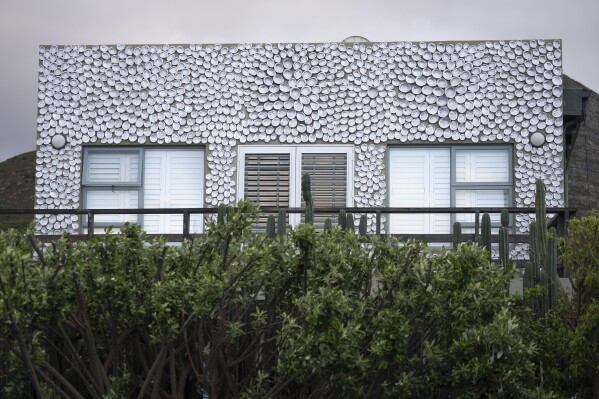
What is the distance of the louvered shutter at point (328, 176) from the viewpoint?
18.6 metres

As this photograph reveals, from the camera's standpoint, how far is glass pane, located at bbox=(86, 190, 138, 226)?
1862 centimetres

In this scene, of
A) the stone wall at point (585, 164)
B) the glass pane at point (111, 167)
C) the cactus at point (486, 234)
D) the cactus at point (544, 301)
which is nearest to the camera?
the cactus at point (544, 301)

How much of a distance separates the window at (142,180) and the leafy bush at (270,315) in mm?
5858

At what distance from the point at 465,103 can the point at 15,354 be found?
30.8 ft

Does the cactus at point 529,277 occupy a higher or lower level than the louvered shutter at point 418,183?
lower

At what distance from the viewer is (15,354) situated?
1159 centimetres

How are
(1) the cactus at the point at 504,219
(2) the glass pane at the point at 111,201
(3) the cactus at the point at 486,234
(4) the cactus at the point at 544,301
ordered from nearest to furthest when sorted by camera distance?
(4) the cactus at the point at 544,301 < (3) the cactus at the point at 486,234 < (1) the cactus at the point at 504,219 < (2) the glass pane at the point at 111,201

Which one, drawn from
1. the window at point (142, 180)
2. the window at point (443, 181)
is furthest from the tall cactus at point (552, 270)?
the window at point (142, 180)

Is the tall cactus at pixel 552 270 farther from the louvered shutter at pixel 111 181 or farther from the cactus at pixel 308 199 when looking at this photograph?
the louvered shutter at pixel 111 181

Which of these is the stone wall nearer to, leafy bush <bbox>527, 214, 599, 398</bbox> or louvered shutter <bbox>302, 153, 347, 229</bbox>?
louvered shutter <bbox>302, 153, 347, 229</bbox>

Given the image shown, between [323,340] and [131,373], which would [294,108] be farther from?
[323,340]

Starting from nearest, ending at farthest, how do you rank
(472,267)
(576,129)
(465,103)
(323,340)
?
(323,340) < (472,267) < (465,103) < (576,129)

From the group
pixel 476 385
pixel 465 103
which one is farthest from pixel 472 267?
pixel 465 103

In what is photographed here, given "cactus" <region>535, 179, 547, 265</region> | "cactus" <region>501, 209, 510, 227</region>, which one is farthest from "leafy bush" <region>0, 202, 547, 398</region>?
"cactus" <region>501, 209, 510, 227</region>
